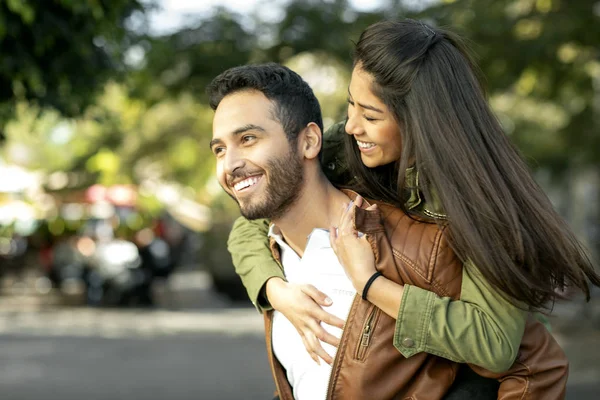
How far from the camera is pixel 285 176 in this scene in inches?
95.1

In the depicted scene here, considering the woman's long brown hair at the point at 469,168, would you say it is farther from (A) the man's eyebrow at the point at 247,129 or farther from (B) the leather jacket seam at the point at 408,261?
(A) the man's eyebrow at the point at 247,129

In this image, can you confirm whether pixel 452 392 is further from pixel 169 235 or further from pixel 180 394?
pixel 169 235

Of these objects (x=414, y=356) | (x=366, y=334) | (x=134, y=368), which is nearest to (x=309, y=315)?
(x=366, y=334)

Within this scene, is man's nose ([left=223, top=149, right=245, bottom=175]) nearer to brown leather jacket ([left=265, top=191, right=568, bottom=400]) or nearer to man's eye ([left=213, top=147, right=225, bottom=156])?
man's eye ([left=213, top=147, right=225, bottom=156])

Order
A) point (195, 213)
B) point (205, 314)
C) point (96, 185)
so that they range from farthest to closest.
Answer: point (195, 213) < point (96, 185) < point (205, 314)

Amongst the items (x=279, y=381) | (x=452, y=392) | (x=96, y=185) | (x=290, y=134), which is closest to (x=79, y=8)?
(x=290, y=134)

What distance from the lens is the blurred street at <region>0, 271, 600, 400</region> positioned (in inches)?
329

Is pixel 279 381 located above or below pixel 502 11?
below

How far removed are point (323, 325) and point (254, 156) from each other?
482 mm

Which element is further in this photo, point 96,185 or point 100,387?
point 96,185

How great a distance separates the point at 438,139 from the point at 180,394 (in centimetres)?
638

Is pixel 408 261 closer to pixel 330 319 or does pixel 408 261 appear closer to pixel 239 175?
pixel 330 319

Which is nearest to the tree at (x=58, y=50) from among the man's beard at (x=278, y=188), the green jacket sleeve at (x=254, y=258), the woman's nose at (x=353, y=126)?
the green jacket sleeve at (x=254, y=258)

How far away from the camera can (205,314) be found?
13719 mm
